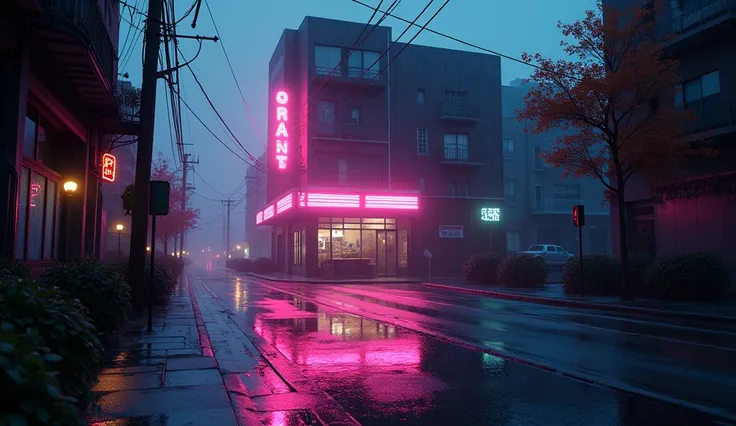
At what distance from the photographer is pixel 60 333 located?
3.94 metres

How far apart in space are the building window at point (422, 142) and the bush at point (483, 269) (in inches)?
504

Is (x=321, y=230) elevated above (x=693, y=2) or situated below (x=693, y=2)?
below

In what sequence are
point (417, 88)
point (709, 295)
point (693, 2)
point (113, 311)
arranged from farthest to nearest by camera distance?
point (417, 88)
point (693, 2)
point (709, 295)
point (113, 311)

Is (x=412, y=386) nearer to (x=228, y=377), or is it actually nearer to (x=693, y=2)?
(x=228, y=377)

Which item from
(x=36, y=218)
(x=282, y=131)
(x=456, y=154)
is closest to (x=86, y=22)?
(x=36, y=218)

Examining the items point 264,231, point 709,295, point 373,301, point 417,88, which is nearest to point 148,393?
point 373,301

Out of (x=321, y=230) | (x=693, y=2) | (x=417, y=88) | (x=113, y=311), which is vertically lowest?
(x=113, y=311)

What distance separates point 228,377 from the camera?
24.5 ft

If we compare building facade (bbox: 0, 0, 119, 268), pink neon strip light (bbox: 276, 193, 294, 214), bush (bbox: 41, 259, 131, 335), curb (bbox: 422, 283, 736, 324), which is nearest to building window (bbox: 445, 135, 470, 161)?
pink neon strip light (bbox: 276, 193, 294, 214)

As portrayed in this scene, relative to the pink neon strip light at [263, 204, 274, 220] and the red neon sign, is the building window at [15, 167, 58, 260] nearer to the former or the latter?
the red neon sign

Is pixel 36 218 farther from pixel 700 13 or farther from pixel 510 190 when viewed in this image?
pixel 510 190

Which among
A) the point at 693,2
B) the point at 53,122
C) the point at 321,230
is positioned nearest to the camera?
the point at 53,122

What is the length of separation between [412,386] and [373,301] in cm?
1271

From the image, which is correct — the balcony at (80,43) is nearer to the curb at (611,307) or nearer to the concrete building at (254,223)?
the curb at (611,307)
